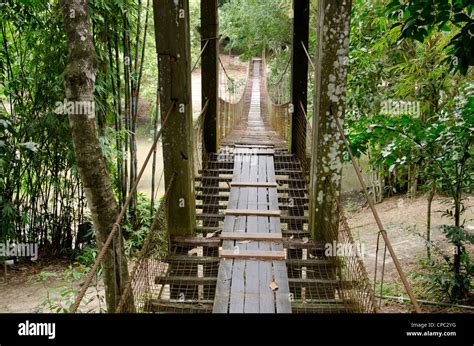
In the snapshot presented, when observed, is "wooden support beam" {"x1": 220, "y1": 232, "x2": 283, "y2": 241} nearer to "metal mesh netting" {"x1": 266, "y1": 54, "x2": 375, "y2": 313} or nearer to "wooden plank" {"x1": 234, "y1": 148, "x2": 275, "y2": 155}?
"metal mesh netting" {"x1": 266, "y1": 54, "x2": 375, "y2": 313}

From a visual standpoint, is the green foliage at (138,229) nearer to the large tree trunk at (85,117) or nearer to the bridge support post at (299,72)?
the bridge support post at (299,72)

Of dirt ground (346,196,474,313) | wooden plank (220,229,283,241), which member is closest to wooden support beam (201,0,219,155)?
wooden plank (220,229,283,241)

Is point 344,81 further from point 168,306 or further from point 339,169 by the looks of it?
point 168,306

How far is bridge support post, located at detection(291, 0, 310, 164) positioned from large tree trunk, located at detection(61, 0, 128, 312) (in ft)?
7.33

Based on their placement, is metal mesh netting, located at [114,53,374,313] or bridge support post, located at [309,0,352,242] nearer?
metal mesh netting, located at [114,53,374,313]

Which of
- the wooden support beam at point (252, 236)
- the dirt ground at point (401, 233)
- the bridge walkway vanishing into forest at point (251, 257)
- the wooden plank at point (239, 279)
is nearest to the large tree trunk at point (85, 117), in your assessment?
the bridge walkway vanishing into forest at point (251, 257)

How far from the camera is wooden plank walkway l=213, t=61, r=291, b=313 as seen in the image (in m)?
2.26

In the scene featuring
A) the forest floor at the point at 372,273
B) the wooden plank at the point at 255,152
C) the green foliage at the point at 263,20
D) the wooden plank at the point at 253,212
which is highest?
the green foliage at the point at 263,20

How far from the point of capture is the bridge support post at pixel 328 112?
8.70ft

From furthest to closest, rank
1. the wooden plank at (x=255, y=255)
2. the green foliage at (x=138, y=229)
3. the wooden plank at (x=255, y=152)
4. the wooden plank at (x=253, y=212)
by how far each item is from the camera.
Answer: the green foliage at (x=138, y=229) → the wooden plank at (x=255, y=152) → the wooden plank at (x=253, y=212) → the wooden plank at (x=255, y=255)

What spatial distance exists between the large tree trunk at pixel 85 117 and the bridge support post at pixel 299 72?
2.23 meters

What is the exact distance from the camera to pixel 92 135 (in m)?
2.26

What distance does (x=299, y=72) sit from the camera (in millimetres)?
4438

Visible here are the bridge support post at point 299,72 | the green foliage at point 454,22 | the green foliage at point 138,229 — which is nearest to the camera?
the green foliage at point 454,22
